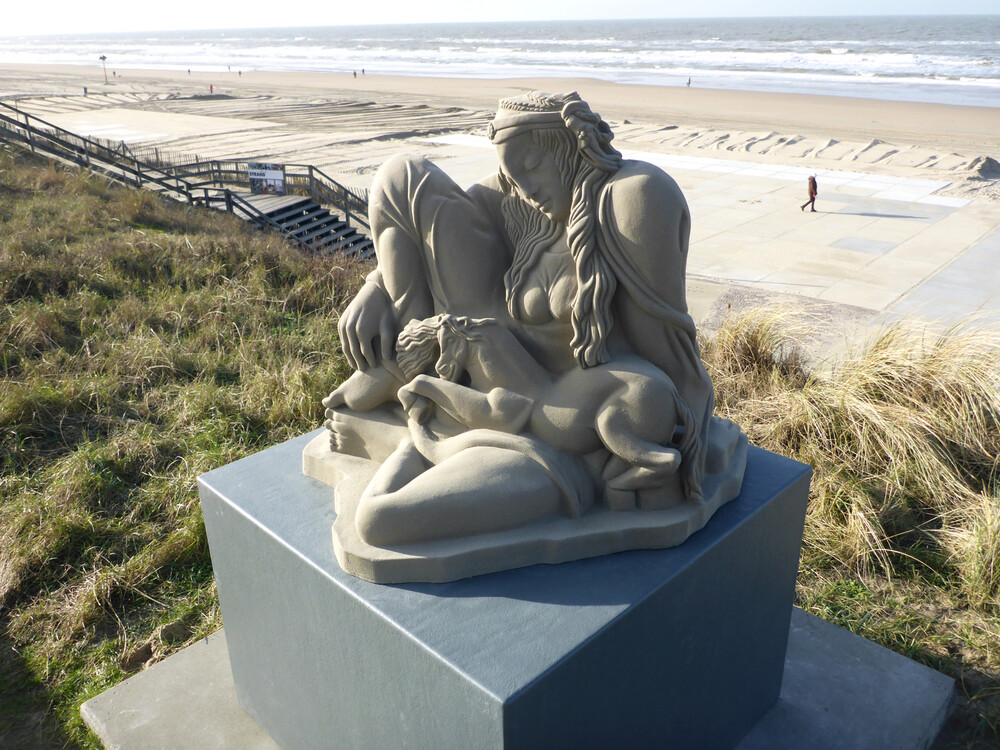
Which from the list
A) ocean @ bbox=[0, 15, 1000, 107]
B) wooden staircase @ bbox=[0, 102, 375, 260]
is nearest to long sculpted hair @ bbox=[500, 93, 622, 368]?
wooden staircase @ bbox=[0, 102, 375, 260]

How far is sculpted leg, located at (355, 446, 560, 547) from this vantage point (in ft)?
8.65

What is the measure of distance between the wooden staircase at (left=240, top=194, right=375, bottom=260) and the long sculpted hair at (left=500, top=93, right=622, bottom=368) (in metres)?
10.1

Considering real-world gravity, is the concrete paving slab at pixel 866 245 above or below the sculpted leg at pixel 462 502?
below

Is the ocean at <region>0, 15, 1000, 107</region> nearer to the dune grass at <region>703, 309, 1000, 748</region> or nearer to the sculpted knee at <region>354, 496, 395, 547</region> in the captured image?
the dune grass at <region>703, 309, 1000, 748</region>

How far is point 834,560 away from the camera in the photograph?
14.8 ft

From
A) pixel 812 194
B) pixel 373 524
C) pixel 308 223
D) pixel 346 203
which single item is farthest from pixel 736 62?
pixel 373 524

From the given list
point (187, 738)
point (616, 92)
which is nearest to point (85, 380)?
point (187, 738)

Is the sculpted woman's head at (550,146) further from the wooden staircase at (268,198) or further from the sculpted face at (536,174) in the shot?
the wooden staircase at (268,198)

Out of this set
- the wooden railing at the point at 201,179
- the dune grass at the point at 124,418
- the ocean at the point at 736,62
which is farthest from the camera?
the ocean at the point at 736,62

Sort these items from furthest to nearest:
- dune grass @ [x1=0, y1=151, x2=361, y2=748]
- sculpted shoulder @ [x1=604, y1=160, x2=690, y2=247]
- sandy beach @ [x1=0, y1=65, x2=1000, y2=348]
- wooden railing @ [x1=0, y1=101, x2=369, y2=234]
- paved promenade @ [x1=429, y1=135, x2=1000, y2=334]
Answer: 1. wooden railing @ [x1=0, y1=101, x2=369, y2=234]
2. sandy beach @ [x1=0, y1=65, x2=1000, y2=348]
3. paved promenade @ [x1=429, y1=135, x2=1000, y2=334]
4. dune grass @ [x1=0, y1=151, x2=361, y2=748]
5. sculpted shoulder @ [x1=604, y1=160, x2=690, y2=247]

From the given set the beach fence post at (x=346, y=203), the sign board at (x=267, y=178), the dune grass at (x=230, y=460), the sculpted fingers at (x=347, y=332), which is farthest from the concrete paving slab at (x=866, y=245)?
the sculpted fingers at (x=347, y=332)

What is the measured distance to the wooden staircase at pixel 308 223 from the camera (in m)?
13.3

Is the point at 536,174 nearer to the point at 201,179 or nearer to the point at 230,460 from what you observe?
the point at 230,460

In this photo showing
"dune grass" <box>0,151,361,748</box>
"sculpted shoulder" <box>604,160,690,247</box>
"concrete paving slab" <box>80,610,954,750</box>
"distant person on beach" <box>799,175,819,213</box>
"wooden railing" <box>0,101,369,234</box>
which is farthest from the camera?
"wooden railing" <box>0,101,369,234</box>
